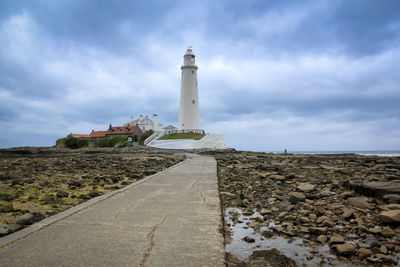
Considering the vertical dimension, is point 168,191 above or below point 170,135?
below

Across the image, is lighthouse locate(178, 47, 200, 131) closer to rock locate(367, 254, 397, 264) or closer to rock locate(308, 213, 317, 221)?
rock locate(308, 213, 317, 221)

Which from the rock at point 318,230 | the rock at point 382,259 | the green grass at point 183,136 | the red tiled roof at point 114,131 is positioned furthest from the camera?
the red tiled roof at point 114,131

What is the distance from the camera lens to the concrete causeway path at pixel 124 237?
2.48m

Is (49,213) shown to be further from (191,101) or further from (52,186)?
(191,101)

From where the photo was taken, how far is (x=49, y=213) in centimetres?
437

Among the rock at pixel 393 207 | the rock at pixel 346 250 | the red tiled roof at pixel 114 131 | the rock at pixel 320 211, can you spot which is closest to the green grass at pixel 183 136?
the red tiled roof at pixel 114 131

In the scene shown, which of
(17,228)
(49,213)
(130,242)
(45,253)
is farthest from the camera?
(49,213)

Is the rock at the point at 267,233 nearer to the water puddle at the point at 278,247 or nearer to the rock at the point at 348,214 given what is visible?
the water puddle at the point at 278,247

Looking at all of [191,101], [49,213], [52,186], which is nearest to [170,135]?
[191,101]

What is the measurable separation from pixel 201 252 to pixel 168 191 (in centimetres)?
333

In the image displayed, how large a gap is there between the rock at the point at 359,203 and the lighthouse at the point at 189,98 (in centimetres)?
4454

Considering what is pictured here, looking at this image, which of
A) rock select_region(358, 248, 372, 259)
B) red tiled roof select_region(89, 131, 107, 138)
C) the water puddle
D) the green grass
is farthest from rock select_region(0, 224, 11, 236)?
red tiled roof select_region(89, 131, 107, 138)

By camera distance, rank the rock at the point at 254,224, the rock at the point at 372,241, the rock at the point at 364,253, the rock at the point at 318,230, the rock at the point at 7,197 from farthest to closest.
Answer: the rock at the point at 7,197
the rock at the point at 254,224
the rock at the point at 318,230
the rock at the point at 372,241
the rock at the point at 364,253

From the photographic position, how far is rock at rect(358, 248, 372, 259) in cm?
291
